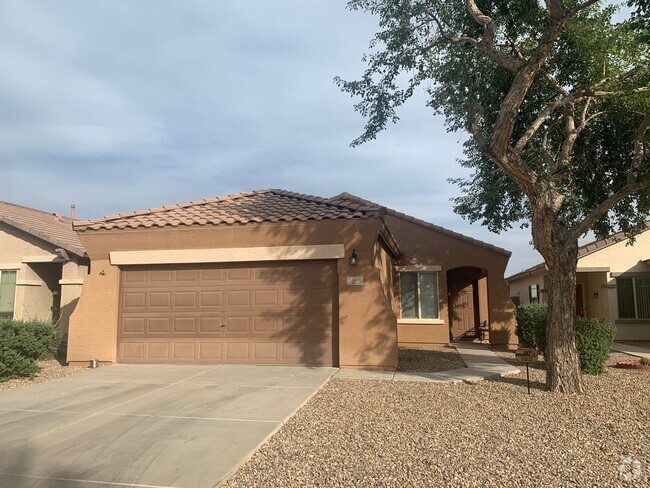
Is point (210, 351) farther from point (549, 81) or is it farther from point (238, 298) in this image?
point (549, 81)

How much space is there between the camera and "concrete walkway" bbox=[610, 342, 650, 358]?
13.9 metres

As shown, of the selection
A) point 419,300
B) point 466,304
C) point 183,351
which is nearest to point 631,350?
point 466,304

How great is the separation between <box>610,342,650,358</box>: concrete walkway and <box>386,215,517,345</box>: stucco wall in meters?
Answer: 3.16

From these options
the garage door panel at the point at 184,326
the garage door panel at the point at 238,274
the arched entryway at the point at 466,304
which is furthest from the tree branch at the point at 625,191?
the arched entryway at the point at 466,304

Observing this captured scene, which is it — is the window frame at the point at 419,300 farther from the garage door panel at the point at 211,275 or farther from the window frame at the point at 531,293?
the window frame at the point at 531,293

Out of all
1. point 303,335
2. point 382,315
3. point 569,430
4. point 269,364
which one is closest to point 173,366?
point 269,364

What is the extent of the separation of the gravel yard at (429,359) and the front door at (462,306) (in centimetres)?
481

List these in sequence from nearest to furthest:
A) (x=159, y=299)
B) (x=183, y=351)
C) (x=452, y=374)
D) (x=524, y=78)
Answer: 1. (x=524, y=78)
2. (x=452, y=374)
3. (x=183, y=351)
4. (x=159, y=299)

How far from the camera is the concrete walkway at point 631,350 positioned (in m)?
13.9

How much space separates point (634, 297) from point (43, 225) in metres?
21.3

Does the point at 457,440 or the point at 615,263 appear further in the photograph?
the point at 615,263

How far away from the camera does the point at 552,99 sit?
1105 cm

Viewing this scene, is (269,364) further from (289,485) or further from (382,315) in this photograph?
(289,485)

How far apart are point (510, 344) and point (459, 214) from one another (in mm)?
4645
